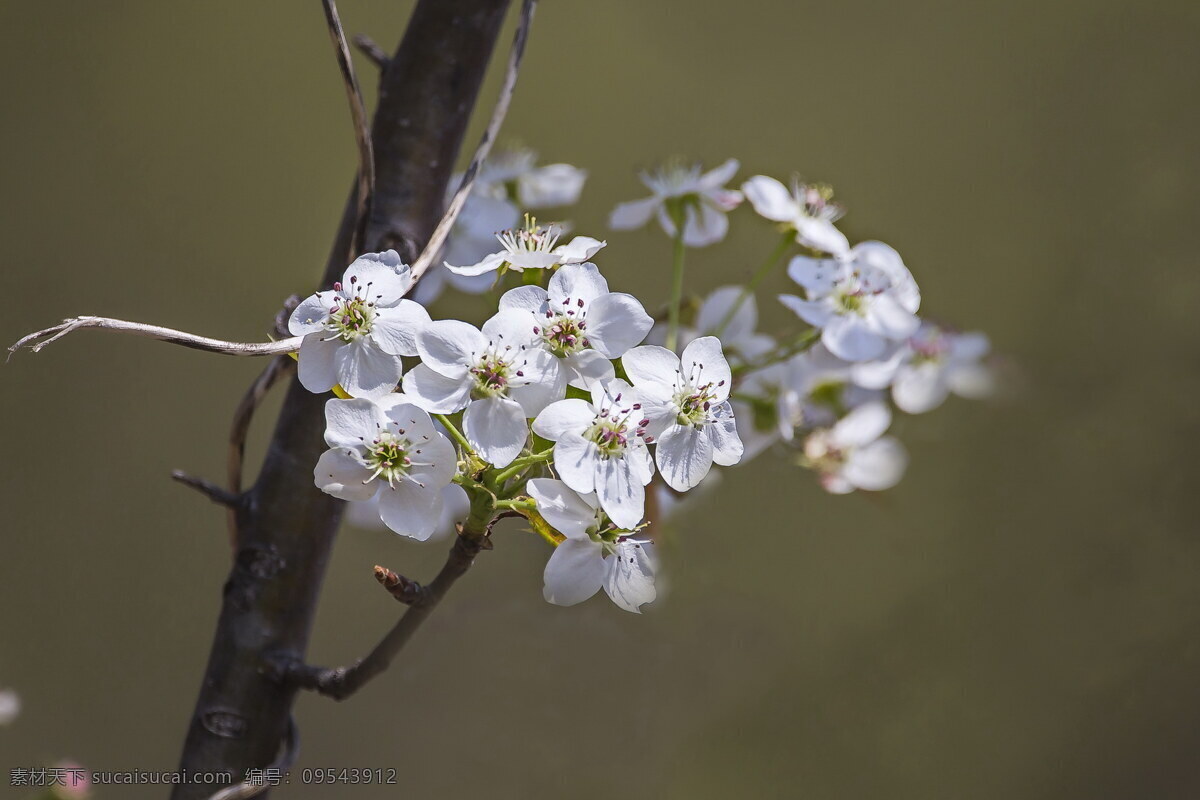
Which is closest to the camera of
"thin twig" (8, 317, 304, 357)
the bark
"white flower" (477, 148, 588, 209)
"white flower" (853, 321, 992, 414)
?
"thin twig" (8, 317, 304, 357)

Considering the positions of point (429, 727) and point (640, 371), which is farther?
point (429, 727)

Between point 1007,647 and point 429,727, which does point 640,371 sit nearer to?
point 429,727

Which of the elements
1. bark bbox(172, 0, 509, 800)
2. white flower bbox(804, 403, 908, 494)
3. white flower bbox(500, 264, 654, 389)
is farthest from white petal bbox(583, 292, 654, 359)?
white flower bbox(804, 403, 908, 494)

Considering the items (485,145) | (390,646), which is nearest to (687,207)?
(485,145)

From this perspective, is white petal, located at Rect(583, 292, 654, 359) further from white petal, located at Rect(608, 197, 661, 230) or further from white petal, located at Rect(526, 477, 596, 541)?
white petal, located at Rect(608, 197, 661, 230)

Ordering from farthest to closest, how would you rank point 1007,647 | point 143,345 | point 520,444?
point 1007,647 → point 143,345 → point 520,444

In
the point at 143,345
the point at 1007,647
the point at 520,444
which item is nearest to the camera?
the point at 520,444

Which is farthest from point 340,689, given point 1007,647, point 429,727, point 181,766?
point 1007,647
